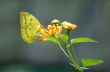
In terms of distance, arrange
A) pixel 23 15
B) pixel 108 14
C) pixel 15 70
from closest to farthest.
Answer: pixel 23 15
pixel 15 70
pixel 108 14

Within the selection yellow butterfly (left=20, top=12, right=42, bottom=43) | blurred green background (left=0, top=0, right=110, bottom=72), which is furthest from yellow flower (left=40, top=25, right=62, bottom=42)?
blurred green background (left=0, top=0, right=110, bottom=72)

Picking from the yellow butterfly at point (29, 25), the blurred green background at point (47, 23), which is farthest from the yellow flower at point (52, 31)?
the blurred green background at point (47, 23)

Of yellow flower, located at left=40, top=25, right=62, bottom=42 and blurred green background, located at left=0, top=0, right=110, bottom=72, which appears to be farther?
blurred green background, located at left=0, top=0, right=110, bottom=72

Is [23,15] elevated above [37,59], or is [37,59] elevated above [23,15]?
[23,15]

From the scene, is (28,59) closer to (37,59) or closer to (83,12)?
(37,59)

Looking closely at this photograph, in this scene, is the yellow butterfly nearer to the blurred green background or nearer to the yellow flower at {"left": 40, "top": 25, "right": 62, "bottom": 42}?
the yellow flower at {"left": 40, "top": 25, "right": 62, "bottom": 42}

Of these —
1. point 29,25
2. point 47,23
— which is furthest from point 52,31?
point 47,23

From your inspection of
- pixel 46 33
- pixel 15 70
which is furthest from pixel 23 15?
pixel 15 70

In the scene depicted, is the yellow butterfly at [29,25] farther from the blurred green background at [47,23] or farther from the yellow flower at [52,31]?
the blurred green background at [47,23]
